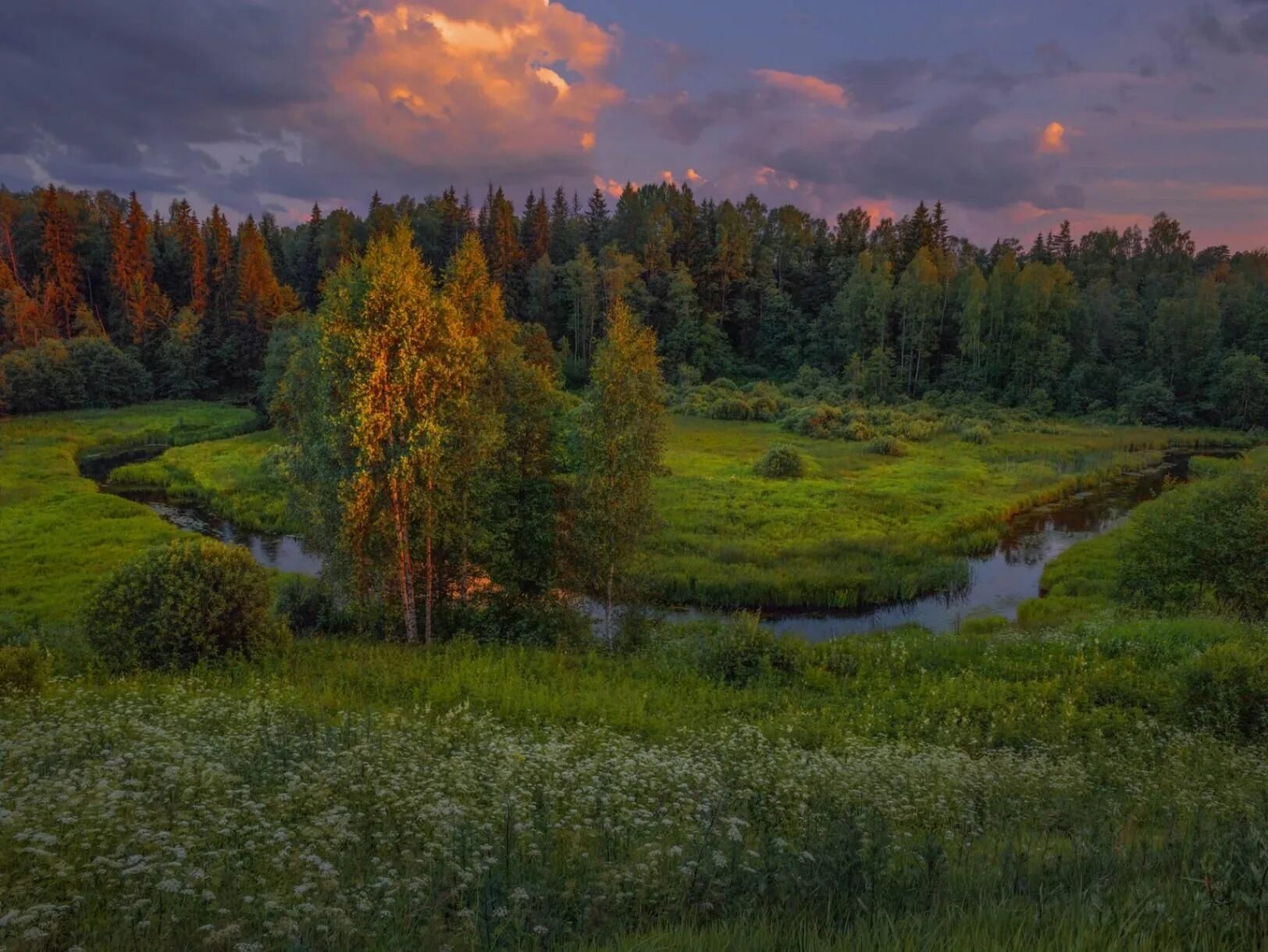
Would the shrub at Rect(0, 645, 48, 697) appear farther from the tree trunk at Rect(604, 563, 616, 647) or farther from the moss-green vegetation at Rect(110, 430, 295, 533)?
the moss-green vegetation at Rect(110, 430, 295, 533)

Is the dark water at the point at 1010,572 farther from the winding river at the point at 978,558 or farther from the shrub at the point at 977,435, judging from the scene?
the shrub at the point at 977,435

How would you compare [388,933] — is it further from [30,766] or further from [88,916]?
[30,766]

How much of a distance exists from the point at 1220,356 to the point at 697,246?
6786 centimetres

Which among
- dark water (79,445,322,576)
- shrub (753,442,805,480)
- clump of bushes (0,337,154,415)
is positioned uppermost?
clump of bushes (0,337,154,415)

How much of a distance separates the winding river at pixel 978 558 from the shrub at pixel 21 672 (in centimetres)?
1052

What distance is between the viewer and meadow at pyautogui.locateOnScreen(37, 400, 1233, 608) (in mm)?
34531

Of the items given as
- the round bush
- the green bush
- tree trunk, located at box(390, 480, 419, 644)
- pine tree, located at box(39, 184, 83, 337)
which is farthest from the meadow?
pine tree, located at box(39, 184, 83, 337)

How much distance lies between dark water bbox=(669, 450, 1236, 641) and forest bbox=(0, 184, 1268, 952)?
0.27m

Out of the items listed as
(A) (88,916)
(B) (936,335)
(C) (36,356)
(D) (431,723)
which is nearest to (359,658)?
(D) (431,723)

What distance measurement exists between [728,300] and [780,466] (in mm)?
66435

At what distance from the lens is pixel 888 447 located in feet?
221

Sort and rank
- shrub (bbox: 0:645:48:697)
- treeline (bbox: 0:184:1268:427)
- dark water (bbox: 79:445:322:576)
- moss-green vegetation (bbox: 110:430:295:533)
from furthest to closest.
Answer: treeline (bbox: 0:184:1268:427), moss-green vegetation (bbox: 110:430:295:533), dark water (bbox: 79:445:322:576), shrub (bbox: 0:645:48:697)

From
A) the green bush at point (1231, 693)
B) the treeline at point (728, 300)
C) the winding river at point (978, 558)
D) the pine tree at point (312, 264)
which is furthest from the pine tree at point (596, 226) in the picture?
the green bush at point (1231, 693)

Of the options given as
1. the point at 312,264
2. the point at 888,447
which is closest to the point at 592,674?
the point at 888,447
